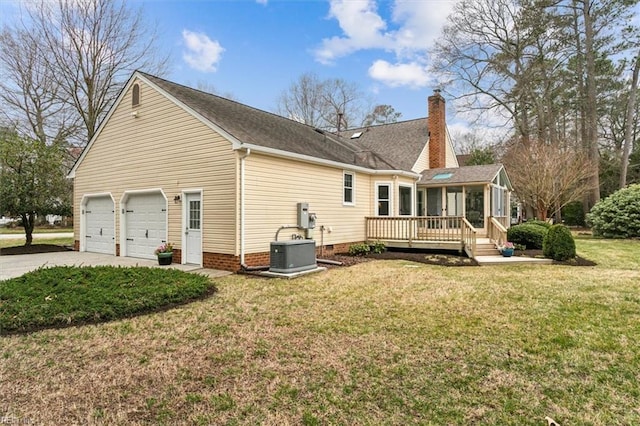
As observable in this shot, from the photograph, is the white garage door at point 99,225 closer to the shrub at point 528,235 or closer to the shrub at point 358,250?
the shrub at point 358,250

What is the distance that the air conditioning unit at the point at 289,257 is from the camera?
851 cm

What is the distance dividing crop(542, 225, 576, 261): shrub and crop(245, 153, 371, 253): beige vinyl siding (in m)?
6.00

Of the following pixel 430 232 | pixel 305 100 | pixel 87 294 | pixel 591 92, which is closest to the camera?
pixel 87 294

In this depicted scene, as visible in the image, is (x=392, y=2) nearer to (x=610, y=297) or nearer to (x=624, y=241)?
A: (x=610, y=297)

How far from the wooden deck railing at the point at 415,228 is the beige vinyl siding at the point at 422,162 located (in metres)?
3.73

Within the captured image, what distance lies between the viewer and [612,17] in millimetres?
21922

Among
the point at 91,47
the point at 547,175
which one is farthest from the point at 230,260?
the point at 91,47

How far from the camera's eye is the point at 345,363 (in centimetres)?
373

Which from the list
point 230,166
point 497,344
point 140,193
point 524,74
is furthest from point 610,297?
point 524,74

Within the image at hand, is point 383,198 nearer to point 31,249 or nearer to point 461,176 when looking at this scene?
point 461,176

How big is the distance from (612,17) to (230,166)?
26207 millimetres

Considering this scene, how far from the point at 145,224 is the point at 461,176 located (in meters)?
12.5

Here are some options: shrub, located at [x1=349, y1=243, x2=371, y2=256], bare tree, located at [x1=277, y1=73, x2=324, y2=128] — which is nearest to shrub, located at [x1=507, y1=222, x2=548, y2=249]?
shrub, located at [x1=349, y1=243, x2=371, y2=256]

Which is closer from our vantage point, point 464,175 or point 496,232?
point 496,232
